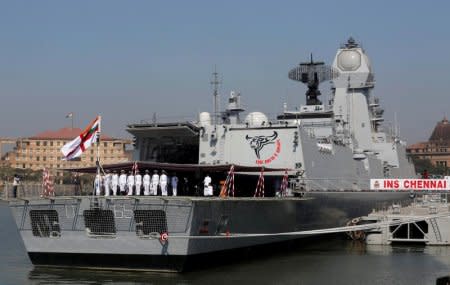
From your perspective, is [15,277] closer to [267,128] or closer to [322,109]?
[267,128]

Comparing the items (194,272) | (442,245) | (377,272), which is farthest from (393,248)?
(194,272)

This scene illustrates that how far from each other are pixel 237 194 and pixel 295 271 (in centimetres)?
620

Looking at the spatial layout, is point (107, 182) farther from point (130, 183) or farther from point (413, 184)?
point (413, 184)

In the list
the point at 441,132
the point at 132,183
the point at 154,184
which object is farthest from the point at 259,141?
the point at 441,132

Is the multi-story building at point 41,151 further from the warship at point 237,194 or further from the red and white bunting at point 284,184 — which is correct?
the red and white bunting at point 284,184

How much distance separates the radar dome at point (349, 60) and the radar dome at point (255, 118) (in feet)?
46.8

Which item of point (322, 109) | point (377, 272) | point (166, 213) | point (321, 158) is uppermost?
point (322, 109)

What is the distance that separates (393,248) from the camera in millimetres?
26703

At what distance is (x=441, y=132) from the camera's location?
545ft

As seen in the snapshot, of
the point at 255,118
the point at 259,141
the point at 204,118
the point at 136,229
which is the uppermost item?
the point at 204,118

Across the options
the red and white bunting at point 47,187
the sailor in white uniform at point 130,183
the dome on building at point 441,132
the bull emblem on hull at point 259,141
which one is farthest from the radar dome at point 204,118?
the dome on building at point 441,132

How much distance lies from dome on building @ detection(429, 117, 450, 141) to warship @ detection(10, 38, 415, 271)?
432 feet

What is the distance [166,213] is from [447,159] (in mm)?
145004

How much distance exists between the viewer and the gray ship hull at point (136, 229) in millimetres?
18688
